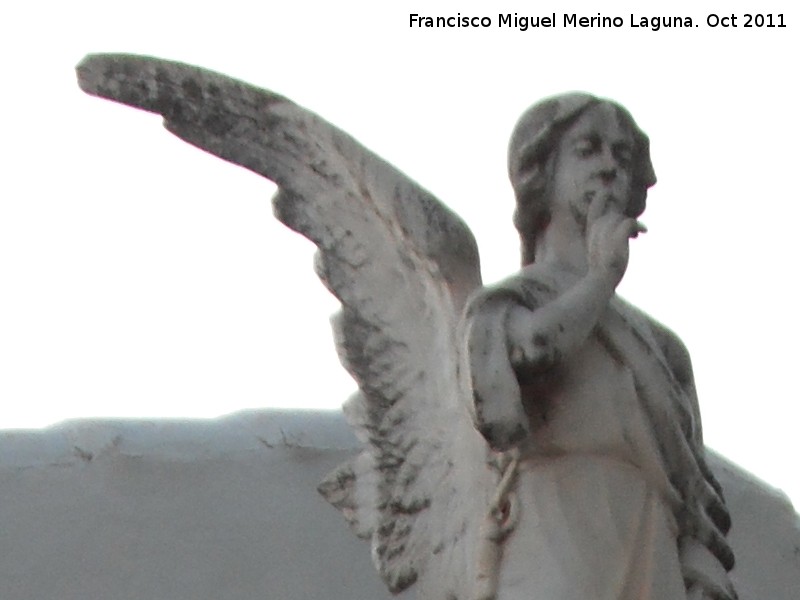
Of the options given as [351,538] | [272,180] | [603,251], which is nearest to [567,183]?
[603,251]

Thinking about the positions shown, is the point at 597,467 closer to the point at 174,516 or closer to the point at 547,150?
the point at 547,150

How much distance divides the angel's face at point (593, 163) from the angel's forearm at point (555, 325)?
0.87 ft

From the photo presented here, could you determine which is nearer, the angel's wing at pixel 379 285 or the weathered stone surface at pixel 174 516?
the angel's wing at pixel 379 285

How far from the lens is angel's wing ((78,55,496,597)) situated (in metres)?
6.99

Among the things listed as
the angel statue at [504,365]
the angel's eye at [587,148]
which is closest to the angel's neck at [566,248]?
the angel statue at [504,365]

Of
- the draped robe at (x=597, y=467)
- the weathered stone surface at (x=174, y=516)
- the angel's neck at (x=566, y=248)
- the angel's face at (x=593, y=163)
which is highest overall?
the angel's face at (x=593, y=163)

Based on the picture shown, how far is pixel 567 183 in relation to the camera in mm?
7070

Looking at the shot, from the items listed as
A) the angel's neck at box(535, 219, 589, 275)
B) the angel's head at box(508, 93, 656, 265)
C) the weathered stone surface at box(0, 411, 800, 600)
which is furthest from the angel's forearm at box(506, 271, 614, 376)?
the weathered stone surface at box(0, 411, 800, 600)

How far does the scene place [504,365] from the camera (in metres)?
6.61

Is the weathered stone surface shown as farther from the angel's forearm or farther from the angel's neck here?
the angel's forearm

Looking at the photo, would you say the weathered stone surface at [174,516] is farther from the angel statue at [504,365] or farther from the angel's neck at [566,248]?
the angel's neck at [566,248]

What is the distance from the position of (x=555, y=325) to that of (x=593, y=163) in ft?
1.72

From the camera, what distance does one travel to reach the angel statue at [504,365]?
6.71m

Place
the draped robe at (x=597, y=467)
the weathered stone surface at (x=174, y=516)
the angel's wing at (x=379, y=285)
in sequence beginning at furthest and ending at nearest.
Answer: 1. the weathered stone surface at (x=174, y=516)
2. the angel's wing at (x=379, y=285)
3. the draped robe at (x=597, y=467)
